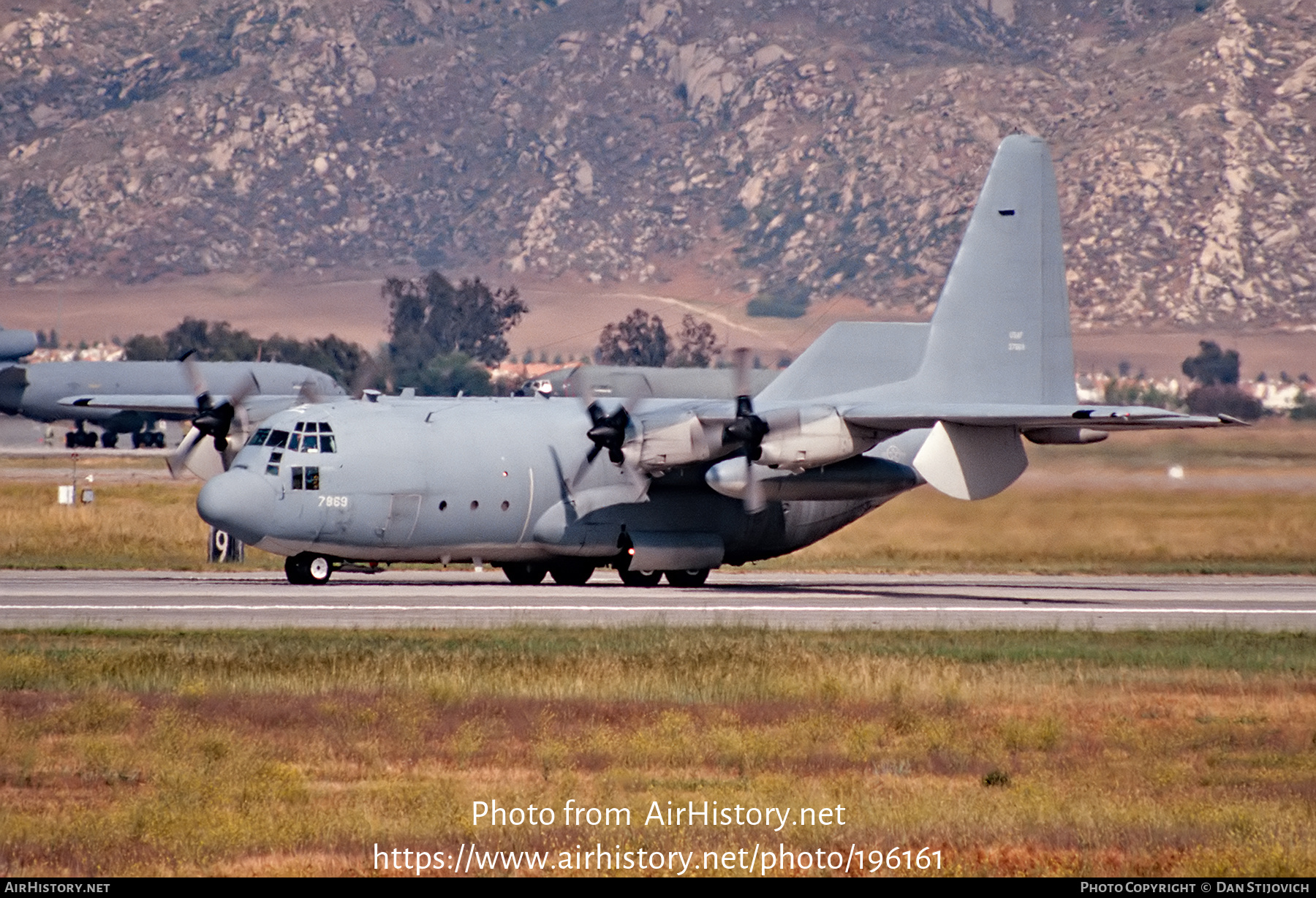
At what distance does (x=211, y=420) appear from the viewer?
3628 cm

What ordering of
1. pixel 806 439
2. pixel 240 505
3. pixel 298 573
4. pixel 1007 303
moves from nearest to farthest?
pixel 240 505, pixel 806 439, pixel 298 573, pixel 1007 303

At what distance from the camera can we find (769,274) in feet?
638

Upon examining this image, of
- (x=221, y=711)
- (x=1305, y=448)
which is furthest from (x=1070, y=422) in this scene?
(x=221, y=711)

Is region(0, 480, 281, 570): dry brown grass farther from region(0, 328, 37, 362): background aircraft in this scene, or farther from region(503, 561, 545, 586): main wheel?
region(0, 328, 37, 362): background aircraft

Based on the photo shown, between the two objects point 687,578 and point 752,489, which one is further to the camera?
point 687,578

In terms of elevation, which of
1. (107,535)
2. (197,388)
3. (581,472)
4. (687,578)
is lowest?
(687,578)

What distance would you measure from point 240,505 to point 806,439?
32.1 ft

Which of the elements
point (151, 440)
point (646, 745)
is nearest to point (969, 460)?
point (646, 745)

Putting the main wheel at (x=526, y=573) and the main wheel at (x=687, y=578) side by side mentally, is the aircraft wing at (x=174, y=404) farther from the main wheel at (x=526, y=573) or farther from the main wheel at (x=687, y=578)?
the main wheel at (x=687, y=578)

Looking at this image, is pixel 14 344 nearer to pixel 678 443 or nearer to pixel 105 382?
pixel 105 382

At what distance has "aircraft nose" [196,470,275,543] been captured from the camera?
31094mm

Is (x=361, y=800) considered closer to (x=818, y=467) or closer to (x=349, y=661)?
(x=349, y=661)

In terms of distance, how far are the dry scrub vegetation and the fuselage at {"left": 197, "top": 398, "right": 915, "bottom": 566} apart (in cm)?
711

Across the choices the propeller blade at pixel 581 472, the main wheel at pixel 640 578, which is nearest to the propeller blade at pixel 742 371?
the propeller blade at pixel 581 472
